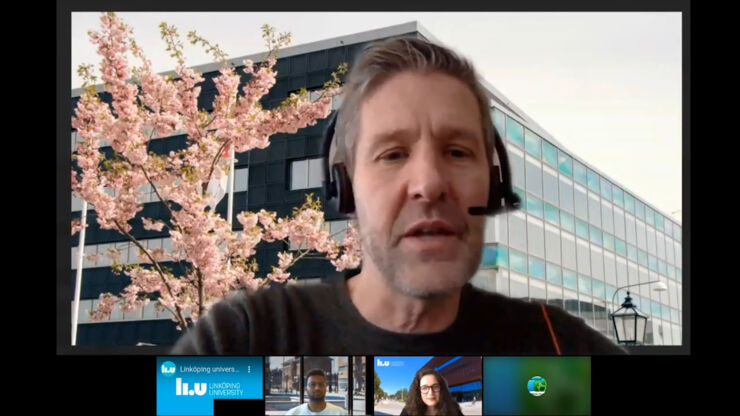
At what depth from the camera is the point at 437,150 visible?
16.9ft

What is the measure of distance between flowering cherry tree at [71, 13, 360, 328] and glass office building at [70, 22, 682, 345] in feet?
0.17

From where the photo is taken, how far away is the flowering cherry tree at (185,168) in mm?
5344

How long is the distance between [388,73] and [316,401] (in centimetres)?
173

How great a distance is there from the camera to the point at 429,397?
17.0ft

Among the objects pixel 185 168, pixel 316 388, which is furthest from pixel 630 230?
pixel 185 168

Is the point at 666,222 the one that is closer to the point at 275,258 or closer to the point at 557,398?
the point at 557,398

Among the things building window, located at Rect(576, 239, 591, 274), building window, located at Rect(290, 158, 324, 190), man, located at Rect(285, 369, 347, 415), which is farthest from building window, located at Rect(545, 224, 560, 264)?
man, located at Rect(285, 369, 347, 415)

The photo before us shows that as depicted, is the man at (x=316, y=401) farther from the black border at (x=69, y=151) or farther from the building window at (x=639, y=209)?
the building window at (x=639, y=209)

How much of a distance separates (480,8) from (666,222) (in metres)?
1.52

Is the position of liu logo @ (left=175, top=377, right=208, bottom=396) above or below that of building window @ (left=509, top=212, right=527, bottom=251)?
below

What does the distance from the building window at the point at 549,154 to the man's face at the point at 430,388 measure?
1.29 m

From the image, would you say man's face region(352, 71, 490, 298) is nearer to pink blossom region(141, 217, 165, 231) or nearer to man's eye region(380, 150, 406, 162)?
man's eye region(380, 150, 406, 162)

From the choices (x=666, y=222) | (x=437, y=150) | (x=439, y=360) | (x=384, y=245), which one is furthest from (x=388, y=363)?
(x=666, y=222)

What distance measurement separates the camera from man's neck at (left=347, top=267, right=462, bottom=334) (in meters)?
5.29
